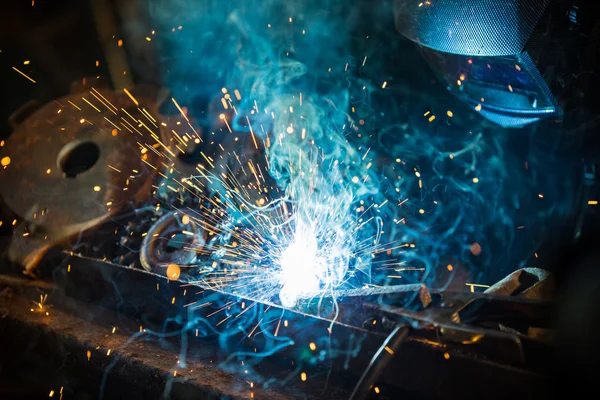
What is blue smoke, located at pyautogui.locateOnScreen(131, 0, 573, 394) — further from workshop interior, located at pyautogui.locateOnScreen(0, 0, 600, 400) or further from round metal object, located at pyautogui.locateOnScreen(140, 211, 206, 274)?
round metal object, located at pyautogui.locateOnScreen(140, 211, 206, 274)

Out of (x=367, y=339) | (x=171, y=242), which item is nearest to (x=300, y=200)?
(x=171, y=242)

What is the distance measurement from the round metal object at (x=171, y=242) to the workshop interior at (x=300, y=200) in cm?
2

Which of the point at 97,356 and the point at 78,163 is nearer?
the point at 97,356

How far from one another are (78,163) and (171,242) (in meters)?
1.73

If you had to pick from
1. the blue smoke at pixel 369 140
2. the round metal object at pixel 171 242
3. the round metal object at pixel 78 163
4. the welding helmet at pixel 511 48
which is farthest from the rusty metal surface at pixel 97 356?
the welding helmet at pixel 511 48

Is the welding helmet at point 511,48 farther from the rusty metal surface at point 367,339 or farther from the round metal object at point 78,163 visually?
the round metal object at point 78,163

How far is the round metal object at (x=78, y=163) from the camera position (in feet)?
12.5

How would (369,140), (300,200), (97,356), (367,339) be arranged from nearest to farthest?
(367,339)
(97,356)
(300,200)
(369,140)

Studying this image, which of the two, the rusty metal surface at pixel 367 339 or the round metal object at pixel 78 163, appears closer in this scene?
the rusty metal surface at pixel 367 339

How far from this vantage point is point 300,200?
3.78 meters

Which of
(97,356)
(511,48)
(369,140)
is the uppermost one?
(97,356)

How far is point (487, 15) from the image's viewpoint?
2.37 meters

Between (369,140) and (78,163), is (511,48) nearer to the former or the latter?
(369,140)

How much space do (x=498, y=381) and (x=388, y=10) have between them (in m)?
3.85
